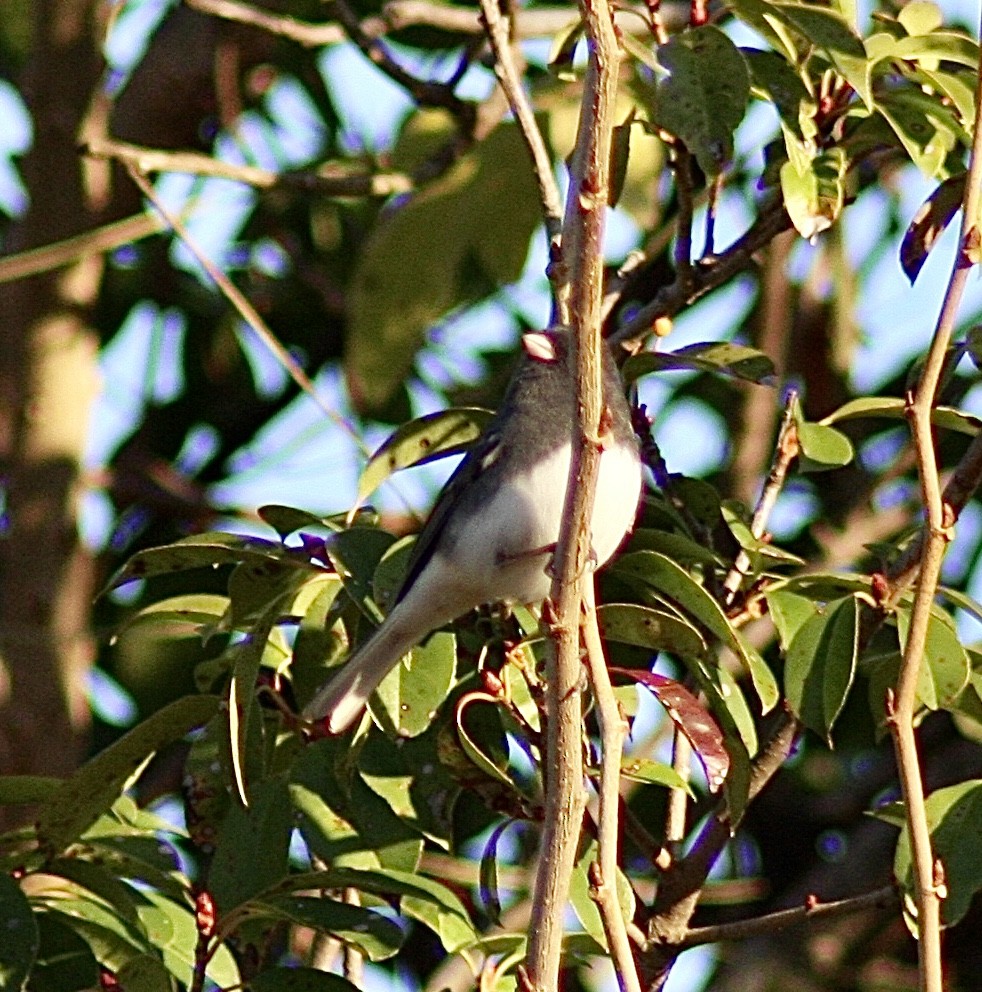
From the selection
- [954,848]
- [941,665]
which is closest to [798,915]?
[954,848]

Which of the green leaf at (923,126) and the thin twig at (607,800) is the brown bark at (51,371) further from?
the thin twig at (607,800)

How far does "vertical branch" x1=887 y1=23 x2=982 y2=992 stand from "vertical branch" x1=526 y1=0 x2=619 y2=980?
29 cm

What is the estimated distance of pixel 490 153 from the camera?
10.1 feet

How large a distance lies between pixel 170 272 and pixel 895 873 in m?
2.52

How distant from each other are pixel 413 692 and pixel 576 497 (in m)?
0.55

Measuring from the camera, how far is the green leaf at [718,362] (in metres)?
2.17

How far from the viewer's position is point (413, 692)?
2033mm

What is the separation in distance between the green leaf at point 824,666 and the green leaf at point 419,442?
50 cm

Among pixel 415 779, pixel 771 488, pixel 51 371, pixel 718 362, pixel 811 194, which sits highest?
pixel 811 194

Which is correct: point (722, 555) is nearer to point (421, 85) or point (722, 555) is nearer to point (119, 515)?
point (421, 85)

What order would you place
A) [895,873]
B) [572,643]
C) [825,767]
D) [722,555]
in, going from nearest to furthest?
[572,643]
[895,873]
[722,555]
[825,767]

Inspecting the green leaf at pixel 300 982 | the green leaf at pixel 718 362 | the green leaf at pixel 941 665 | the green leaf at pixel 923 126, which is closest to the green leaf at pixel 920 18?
the green leaf at pixel 923 126

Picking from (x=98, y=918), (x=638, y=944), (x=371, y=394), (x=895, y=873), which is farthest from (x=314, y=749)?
(x=371, y=394)

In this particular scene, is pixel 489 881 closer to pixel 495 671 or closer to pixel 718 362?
pixel 495 671
